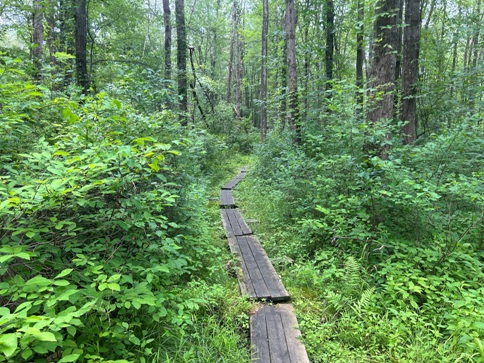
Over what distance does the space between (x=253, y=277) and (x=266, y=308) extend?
0.70 meters

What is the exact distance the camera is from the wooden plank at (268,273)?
138 inches

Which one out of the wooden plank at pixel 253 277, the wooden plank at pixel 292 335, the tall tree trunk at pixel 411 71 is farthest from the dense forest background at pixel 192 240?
the tall tree trunk at pixel 411 71

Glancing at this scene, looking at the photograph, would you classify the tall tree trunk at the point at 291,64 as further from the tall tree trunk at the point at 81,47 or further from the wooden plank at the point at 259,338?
the wooden plank at the point at 259,338

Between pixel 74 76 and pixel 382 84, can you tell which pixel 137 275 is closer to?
pixel 382 84

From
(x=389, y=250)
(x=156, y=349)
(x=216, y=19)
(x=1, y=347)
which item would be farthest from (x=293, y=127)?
(x=216, y=19)

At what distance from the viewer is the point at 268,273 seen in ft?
13.5

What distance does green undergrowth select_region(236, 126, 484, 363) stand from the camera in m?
2.73

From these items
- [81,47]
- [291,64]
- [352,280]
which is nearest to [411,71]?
[291,64]

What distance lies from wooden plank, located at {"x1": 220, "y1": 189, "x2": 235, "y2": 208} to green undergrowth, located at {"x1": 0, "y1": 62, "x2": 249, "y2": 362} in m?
4.05

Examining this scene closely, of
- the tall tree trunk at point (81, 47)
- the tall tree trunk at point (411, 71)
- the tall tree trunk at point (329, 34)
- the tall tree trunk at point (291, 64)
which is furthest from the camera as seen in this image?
Result: the tall tree trunk at point (329, 34)

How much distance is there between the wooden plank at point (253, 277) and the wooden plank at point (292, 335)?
0.95 feet

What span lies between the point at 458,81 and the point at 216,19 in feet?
95.0

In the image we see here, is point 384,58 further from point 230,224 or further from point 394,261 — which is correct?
point 230,224

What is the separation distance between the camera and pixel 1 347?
4.05ft
